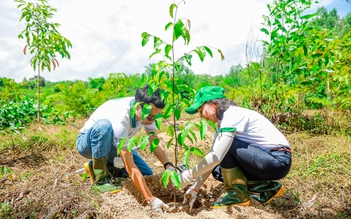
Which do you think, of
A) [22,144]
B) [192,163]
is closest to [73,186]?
[192,163]

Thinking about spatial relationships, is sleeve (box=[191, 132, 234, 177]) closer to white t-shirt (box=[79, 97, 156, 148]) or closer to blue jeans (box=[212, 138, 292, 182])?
blue jeans (box=[212, 138, 292, 182])

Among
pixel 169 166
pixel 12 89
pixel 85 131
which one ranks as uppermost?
pixel 12 89

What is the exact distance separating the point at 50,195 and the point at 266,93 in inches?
122

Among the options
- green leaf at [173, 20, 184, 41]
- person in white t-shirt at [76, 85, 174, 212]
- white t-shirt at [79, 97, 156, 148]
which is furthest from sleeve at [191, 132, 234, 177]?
green leaf at [173, 20, 184, 41]

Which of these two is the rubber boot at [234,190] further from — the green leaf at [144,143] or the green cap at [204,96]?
the green leaf at [144,143]

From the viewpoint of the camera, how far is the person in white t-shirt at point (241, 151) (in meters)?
1.90

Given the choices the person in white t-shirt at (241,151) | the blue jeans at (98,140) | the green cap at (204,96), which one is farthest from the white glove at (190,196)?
the blue jeans at (98,140)

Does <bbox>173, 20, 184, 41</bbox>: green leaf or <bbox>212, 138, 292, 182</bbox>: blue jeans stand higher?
<bbox>173, 20, 184, 41</bbox>: green leaf

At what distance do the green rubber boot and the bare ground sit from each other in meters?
0.06

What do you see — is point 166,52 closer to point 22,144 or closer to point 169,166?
point 169,166

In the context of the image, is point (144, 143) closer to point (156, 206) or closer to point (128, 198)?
point (156, 206)

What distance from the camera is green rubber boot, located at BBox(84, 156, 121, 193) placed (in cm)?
217

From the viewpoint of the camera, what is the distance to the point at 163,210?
76.5 inches

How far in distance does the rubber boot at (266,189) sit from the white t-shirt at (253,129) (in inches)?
11.8
